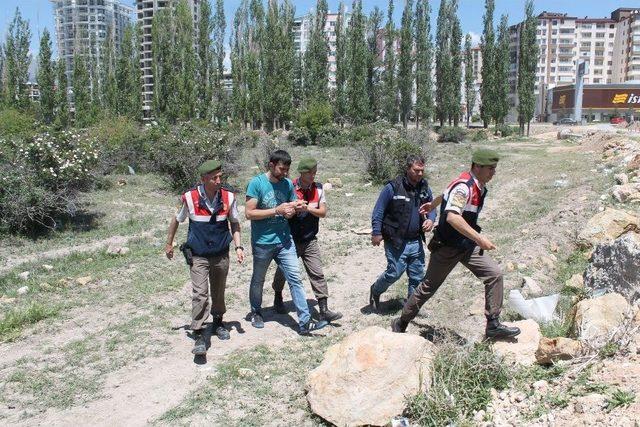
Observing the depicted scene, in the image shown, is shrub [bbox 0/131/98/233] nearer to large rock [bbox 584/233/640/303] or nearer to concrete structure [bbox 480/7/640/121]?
large rock [bbox 584/233/640/303]

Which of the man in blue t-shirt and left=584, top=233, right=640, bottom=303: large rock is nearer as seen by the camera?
left=584, top=233, right=640, bottom=303: large rock

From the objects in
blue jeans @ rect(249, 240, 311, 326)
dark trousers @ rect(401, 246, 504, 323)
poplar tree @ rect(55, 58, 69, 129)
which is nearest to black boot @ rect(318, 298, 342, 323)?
blue jeans @ rect(249, 240, 311, 326)

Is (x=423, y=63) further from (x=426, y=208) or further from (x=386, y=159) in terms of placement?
(x=426, y=208)

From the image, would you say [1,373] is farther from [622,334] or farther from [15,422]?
[622,334]

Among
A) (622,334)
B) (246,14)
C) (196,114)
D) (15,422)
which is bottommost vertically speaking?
(15,422)

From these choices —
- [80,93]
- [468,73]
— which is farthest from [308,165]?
[468,73]

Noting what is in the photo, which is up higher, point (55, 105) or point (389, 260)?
point (55, 105)

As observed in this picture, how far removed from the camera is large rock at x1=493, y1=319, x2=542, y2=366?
3524mm

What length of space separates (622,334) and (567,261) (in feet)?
11.1

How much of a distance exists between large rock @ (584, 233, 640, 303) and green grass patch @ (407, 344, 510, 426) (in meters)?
1.50

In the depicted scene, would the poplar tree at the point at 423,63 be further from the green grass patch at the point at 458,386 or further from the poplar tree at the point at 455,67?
the green grass patch at the point at 458,386

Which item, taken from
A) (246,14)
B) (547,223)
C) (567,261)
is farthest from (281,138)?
(567,261)

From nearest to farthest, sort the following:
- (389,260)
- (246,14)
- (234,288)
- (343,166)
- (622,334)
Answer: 1. (622,334)
2. (389,260)
3. (234,288)
4. (343,166)
5. (246,14)

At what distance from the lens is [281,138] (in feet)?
99.8
